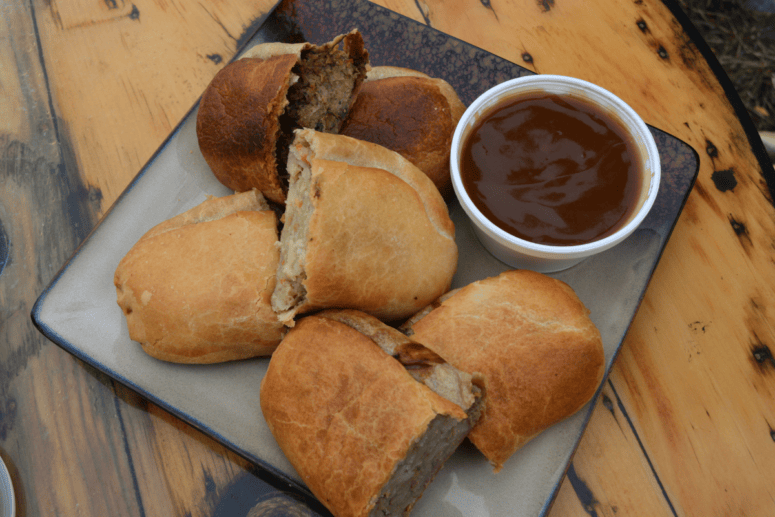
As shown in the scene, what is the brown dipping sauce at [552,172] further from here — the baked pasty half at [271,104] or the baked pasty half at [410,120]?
the baked pasty half at [271,104]

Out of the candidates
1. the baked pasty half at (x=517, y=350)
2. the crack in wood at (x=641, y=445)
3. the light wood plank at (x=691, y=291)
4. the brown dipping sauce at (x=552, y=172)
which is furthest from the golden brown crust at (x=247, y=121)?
the crack in wood at (x=641, y=445)

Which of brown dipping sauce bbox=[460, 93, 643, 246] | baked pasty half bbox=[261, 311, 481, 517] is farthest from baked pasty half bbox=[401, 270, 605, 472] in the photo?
brown dipping sauce bbox=[460, 93, 643, 246]

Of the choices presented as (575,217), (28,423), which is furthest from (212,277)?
(575,217)

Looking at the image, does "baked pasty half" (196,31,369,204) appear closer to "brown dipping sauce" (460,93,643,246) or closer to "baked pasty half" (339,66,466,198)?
"baked pasty half" (339,66,466,198)

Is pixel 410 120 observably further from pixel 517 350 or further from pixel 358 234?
pixel 517 350

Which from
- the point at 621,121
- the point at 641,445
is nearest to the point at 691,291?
the point at 641,445

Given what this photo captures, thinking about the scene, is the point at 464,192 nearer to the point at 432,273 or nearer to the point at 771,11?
the point at 432,273

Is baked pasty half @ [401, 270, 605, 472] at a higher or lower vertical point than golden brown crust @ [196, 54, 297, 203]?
lower
